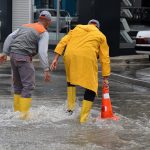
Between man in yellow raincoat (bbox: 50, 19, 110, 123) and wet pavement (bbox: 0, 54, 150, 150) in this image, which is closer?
wet pavement (bbox: 0, 54, 150, 150)

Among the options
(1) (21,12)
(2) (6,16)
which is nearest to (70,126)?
(1) (21,12)

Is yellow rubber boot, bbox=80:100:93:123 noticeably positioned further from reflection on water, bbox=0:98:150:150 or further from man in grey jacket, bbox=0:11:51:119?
man in grey jacket, bbox=0:11:51:119

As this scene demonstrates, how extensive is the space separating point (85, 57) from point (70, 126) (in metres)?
1.13

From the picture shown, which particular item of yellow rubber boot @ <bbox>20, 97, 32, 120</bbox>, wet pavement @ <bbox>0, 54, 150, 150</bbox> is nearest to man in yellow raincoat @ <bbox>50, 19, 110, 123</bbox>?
wet pavement @ <bbox>0, 54, 150, 150</bbox>

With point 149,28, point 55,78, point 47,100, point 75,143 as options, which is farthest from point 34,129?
point 149,28

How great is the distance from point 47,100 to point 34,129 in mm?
2944

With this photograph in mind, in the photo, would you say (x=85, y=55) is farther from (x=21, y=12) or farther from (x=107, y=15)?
(x=21, y=12)

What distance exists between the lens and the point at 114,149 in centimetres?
714

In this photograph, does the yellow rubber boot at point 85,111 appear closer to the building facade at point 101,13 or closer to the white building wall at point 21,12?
the building facade at point 101,13

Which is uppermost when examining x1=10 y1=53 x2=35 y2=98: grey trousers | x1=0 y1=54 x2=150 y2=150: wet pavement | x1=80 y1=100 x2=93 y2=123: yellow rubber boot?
x1=10 y1=53 x2=35 y2=98: grey trousers

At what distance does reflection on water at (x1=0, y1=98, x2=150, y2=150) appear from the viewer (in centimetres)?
728

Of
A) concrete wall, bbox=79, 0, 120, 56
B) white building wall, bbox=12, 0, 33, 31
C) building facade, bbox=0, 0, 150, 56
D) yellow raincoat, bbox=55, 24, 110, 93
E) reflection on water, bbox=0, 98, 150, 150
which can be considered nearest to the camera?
reflection on water, bbox=0, 98, 150, 150

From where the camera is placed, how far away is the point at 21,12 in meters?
24.2

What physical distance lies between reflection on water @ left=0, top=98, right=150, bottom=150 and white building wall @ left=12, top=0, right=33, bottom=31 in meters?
14.5
